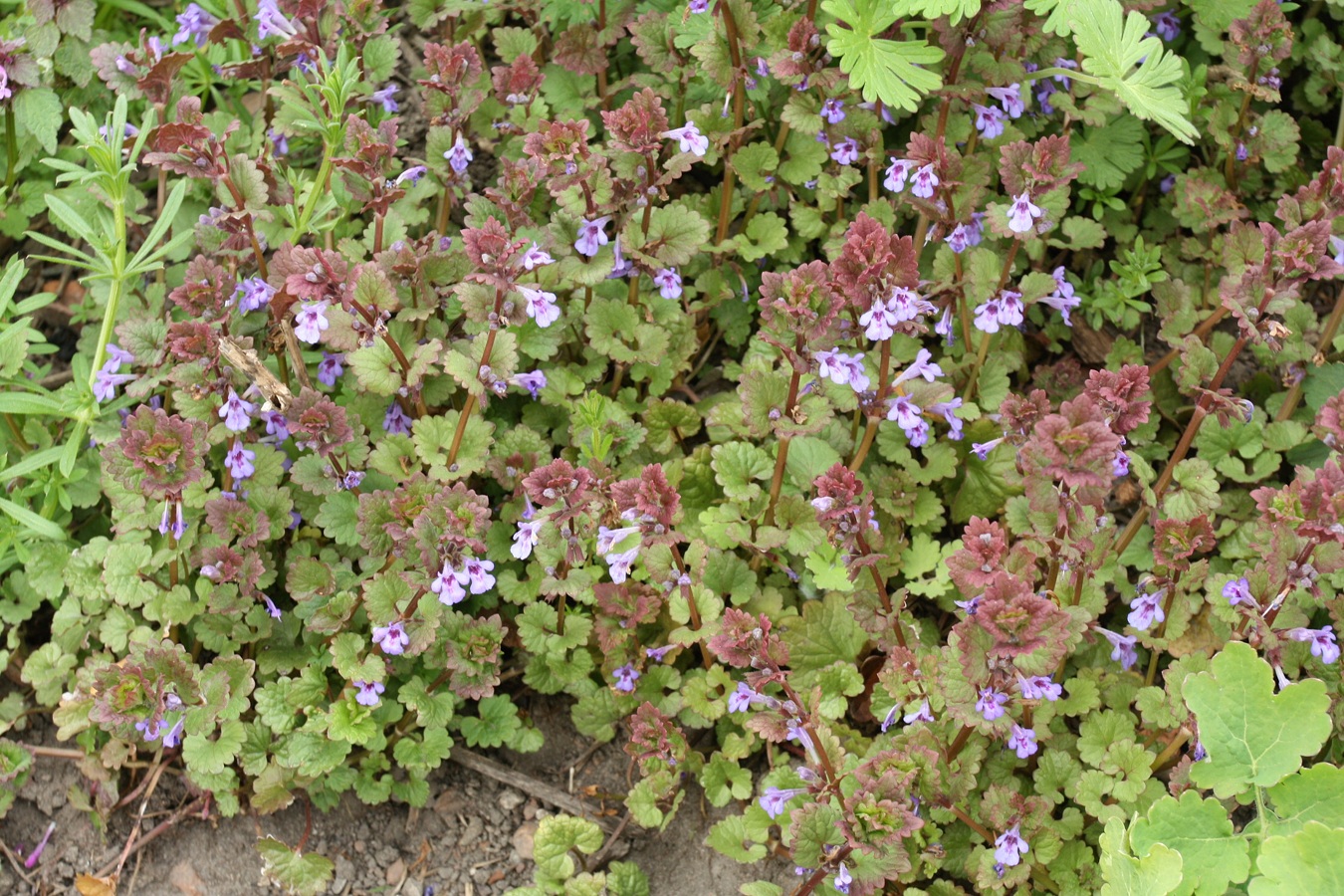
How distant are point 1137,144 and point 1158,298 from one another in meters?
0.67

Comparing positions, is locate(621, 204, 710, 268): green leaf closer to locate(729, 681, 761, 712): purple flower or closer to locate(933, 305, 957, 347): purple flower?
locate(933, 305, 957, 347): purple flower

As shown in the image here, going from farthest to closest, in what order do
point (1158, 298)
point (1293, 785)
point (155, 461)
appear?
point (1158, 298), point (155, 461), point (1293, 785)

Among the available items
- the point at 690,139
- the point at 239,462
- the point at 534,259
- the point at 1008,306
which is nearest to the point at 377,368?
the point at 239,462

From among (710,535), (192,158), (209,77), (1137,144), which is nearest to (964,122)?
(1137,144)

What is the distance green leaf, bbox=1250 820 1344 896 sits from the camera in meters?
2.66

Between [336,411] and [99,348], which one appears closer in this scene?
[336,411]

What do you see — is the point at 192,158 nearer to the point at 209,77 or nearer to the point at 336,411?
the point at 336,411

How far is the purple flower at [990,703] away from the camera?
3.06 meters

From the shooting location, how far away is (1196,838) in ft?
9.79

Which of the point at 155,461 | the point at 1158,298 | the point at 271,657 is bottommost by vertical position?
the point at 271,657

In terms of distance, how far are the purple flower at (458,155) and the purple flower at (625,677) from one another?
1776 mm

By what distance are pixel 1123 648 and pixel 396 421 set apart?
2442 mm

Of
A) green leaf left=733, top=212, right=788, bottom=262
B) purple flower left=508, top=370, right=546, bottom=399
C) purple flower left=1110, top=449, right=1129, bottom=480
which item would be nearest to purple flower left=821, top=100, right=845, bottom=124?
green leaf left=733, top=212, right=788, bottom=262

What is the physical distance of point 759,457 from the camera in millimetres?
3939
